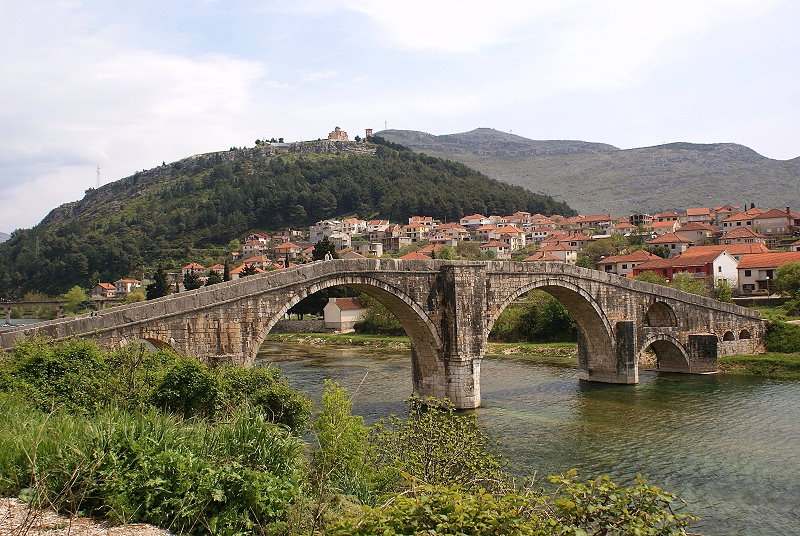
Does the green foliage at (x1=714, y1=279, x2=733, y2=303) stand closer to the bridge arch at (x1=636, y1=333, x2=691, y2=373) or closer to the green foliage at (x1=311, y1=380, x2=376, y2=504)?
the bridge arch at (x1=636, y1=333, x2=691, y2=373)

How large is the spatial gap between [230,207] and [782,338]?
314 ft

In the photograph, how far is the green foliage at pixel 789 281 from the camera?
137 ft

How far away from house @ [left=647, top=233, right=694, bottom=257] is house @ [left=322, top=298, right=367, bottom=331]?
38.0 metres

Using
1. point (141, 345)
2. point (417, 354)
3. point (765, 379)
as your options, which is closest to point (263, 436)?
point (141, 345)

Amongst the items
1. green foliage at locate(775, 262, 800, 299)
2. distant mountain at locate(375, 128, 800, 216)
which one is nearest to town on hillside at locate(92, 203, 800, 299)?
green foliage at locate(775, 262, 800, 299)

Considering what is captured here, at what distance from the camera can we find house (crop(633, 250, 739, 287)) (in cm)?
5194

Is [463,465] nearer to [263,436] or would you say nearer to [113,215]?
[263,436]

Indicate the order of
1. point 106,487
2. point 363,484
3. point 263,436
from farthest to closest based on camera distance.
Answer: point 363,484, point 263,436, point 106,487

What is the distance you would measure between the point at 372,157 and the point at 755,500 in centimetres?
12679

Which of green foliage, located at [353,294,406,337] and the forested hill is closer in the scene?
green foliage, located at [353,294,406,337]

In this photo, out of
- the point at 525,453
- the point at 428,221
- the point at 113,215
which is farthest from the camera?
the point at 113,215

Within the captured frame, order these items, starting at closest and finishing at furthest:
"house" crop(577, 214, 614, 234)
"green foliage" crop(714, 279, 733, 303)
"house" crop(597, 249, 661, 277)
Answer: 1. "green foliage" crop(714, 279, 733, 303)
2. "house" crop(597, 249, 661, 277)
3. "house" crop(577, 214, 614, 234)

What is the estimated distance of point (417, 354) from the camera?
25.5m

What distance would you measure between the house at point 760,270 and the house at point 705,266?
3.22 ft
